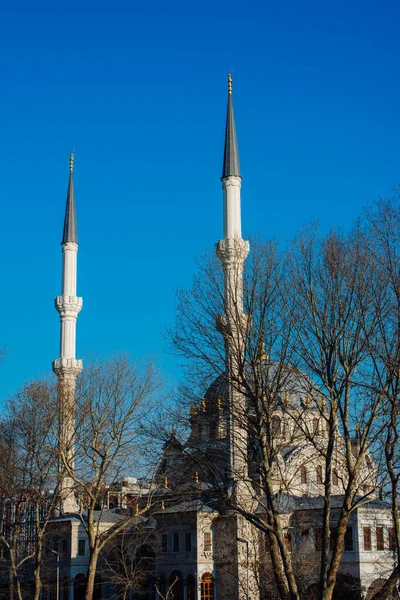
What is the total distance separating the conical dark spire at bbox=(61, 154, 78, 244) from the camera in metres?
56.9

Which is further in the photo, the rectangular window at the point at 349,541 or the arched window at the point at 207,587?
the arched window at the point at 207,587

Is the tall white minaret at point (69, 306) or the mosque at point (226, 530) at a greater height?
the tall white minaret at point (69, 306)

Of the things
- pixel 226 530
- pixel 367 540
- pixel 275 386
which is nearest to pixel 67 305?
pixel 226 530

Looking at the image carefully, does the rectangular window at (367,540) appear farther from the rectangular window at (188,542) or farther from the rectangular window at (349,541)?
the rectangular window at (188,542)

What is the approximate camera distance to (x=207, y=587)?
4722cm

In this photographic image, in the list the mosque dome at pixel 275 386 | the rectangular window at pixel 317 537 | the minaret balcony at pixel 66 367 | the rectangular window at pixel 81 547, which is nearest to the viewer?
the mosque dome at pixel 275 386

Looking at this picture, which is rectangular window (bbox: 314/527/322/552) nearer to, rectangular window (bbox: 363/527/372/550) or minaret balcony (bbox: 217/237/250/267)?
rectangular window (bbox: 363/527/372/550)

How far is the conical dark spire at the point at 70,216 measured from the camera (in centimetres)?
5688

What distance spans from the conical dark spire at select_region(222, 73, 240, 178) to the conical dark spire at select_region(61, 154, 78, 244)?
14.5m

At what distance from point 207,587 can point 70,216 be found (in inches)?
1018

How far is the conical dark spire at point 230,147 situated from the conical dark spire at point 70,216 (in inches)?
569

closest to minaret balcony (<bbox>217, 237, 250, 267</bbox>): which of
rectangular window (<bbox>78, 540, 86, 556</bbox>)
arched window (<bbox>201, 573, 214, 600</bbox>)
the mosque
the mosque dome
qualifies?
the mosque

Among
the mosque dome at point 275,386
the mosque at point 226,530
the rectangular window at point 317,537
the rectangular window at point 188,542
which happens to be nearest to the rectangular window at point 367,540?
the mosque at point 226,530

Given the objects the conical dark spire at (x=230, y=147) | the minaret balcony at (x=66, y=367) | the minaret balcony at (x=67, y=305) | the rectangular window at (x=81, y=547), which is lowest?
the rectangular window at (x=81, y=547)
